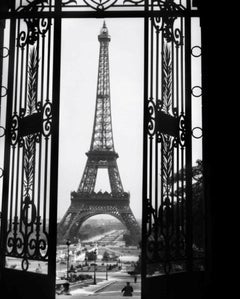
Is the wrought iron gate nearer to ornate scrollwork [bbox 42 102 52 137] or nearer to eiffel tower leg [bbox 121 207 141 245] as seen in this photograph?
ornate scrollwork [bbox 42 102 52 137]

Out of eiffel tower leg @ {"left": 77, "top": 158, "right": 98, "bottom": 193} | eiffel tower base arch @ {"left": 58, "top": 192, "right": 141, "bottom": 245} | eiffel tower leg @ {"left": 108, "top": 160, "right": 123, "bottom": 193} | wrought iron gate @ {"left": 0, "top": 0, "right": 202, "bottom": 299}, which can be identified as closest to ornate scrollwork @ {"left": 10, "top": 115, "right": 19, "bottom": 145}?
wrought iron gate @ {"left": 0, "top": 0, "right": 202, "bottom": 299}

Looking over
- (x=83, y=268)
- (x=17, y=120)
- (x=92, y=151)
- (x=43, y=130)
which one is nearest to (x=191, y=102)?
(x=43, y=130)

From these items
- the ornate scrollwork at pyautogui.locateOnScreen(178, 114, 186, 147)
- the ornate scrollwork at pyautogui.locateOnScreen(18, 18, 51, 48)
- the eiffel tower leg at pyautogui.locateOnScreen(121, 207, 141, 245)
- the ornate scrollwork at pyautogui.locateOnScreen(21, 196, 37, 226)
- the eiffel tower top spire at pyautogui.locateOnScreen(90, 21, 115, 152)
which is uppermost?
the eiffel tower top spire at pyautogui.locateOnScreen(90, 21, 115, 152)

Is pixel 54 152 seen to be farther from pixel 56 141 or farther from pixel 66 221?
pixel 66 221

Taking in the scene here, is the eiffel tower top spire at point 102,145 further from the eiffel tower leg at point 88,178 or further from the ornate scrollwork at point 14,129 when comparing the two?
the ornate scrollwork at point 14,129

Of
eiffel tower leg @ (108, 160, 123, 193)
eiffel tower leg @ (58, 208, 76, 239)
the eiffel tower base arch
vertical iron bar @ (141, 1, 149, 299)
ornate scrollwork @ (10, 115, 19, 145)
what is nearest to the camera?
vertical iron bar @ (141, 1, 149, 299)

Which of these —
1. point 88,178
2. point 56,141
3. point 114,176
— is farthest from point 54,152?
point 114,176

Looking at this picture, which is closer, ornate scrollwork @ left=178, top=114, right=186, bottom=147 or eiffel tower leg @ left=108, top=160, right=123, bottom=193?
ornate scrollwork @ left=178, top=114, right=186, bottom=147

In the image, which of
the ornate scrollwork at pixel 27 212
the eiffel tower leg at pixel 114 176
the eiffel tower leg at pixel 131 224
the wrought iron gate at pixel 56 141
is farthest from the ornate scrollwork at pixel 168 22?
the eiffel tower leg at pixel 114 176
